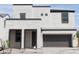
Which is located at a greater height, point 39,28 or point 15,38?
point 39,28

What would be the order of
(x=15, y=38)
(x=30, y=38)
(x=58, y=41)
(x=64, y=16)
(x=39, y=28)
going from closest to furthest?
(x=39, y=28) → (x=15, y=38) → (x=30, y=38) → (x=58, y=41) → (x=64, y=16)

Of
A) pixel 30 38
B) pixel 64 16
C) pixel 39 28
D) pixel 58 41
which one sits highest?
pixel 64 16

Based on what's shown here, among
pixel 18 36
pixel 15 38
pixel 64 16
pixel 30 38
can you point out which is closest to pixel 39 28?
pixel 30 38

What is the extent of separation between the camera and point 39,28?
22906 mm

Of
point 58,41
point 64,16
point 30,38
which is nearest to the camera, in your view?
point 30,38

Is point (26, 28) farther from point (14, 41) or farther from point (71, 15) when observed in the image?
point (71, 15)

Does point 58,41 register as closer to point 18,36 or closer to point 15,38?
point 18,36

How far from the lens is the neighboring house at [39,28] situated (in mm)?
22938

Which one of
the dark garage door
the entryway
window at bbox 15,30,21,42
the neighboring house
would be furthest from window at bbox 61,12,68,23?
window at bbox 15,30,21,42

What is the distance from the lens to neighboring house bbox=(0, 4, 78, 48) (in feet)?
75.3

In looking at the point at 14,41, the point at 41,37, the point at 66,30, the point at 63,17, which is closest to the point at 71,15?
the point at 63,17

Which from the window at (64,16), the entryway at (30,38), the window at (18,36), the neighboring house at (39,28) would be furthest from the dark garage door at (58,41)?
the window at (18,36)

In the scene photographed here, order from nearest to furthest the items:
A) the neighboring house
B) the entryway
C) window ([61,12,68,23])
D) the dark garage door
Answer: the neighboring house, the entryway, the dark garage door, window ([61,12,68,23])

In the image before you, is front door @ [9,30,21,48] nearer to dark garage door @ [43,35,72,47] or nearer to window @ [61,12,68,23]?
dark garage door @ [43,35,72,47]
